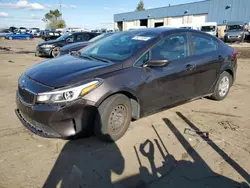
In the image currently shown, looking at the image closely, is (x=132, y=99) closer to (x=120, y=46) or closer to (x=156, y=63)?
(x=156, y=63)

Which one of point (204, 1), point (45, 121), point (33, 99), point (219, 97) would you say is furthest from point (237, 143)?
point (204, 1)

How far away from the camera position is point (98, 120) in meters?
3.07

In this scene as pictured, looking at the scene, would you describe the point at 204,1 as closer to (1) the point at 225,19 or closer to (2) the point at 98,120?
(1) the point at 225,19

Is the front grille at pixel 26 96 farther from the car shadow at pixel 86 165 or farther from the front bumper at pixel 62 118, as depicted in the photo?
the car shadow at pixel 86 165

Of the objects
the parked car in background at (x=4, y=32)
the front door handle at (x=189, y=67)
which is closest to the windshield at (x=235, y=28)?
the front door handle at (x=189, y=67)

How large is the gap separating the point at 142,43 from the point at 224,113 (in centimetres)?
232

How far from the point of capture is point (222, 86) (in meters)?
5.20

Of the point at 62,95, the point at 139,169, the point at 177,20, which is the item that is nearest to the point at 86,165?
the point at 139,169

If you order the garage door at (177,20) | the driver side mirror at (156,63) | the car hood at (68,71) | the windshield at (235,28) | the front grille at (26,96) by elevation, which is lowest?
the front grille at (26,96)

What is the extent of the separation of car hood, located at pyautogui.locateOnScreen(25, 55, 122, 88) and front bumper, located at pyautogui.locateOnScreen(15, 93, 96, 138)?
304mm

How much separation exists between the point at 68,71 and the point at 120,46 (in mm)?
1141

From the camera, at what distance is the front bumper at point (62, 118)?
2830 mm

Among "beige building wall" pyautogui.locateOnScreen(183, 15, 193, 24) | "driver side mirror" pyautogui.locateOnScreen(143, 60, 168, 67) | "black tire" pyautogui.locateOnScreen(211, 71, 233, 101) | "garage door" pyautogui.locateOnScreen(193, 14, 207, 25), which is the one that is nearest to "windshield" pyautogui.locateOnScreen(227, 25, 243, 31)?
"garage door" pyautogui.locateOnScreen(193, 14, 207, 25)

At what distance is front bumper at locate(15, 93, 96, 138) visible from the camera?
2.83 m
